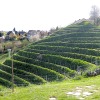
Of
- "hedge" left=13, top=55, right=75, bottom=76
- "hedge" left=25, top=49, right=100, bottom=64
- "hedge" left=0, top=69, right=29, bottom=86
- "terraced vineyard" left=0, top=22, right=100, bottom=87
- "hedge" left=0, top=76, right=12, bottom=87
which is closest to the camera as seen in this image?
"hedge" left=13, top=55, right=75, bottom=76

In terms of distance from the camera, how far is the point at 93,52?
58.2 metres

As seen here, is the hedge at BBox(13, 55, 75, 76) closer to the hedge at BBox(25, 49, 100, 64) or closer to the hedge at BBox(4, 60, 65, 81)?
the hedge at BBox(4, 60, 65, 81)

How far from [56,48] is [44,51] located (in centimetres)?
329

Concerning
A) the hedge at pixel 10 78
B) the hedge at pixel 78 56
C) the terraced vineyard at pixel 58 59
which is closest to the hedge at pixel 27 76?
the terraced vineyard at pixel 58 59

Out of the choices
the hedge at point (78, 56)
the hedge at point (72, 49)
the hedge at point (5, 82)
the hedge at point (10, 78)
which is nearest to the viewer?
the hedge at point (78, 56)

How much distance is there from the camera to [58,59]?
2354 inches

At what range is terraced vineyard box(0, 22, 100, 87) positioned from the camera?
51594mm

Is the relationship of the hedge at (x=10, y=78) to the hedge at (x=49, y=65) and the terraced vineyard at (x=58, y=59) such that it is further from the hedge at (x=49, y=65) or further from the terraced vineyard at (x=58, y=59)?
the hedge at (x=49, y=65)

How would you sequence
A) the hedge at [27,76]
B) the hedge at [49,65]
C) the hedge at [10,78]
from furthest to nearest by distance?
the hedge at [10,78] → the hedge at [27,76] → the hedge at [49,65]

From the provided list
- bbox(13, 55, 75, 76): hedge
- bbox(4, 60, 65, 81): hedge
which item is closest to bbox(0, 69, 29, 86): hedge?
bbox(4, 60, 65, 81): hedge

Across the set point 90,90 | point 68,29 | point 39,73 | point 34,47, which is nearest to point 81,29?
point 68,29

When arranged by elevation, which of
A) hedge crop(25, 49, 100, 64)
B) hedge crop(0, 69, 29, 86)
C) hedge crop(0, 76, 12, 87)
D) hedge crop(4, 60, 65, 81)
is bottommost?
hedge crop(0, 76, 12, 87)

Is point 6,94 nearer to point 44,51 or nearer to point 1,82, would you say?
point 1,82

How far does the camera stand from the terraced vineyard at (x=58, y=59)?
169 feet
